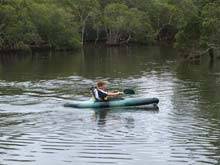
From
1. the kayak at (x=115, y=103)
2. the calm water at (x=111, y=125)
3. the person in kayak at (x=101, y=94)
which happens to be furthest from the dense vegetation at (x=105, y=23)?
the kayak at (x=115, y=103)

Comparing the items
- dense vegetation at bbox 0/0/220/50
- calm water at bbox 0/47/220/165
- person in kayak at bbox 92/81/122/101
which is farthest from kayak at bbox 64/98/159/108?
dense vegetation at bbox 0/0/220/50

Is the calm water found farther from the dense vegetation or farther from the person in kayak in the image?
the dense vegetation

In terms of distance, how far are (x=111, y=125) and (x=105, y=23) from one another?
81.3 m

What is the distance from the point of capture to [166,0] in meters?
120

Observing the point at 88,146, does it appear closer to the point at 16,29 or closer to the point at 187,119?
the point at 187,119

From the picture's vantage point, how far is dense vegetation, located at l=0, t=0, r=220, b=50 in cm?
5556

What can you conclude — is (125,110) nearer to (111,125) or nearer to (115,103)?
(115,103)

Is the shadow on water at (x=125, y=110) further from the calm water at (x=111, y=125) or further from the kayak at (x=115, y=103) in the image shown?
the kayak at (x=115, y=103)

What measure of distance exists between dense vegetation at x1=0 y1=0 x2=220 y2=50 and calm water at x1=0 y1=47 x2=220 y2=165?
13.3 meters

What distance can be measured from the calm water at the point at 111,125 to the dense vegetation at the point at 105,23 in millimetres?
13300

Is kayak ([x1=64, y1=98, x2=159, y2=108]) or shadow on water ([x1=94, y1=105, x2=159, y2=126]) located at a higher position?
kayak ([x1=64, y1=98, x2=159, y2=108])

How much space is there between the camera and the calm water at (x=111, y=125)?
1661 cm

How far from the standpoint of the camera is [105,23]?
103m

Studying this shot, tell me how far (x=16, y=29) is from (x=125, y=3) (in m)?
37.0
